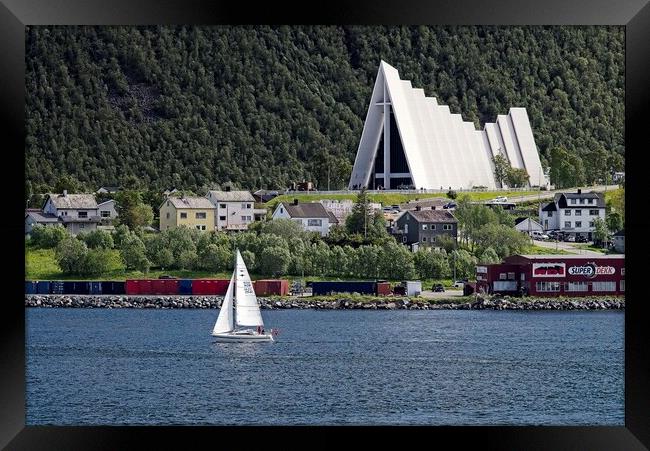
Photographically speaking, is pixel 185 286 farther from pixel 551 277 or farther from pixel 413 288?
pixel 551 277

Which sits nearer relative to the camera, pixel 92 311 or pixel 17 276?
pixel 17 276

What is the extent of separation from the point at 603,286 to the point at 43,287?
29.3 ft

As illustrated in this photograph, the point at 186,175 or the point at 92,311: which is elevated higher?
the point at 186,175

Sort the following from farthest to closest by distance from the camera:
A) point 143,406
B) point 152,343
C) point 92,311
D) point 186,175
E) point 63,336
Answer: point 186,175, point 92,311, point 63,336, point 152,343, point 143,406

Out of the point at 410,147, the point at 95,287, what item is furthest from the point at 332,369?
the point at 410,147

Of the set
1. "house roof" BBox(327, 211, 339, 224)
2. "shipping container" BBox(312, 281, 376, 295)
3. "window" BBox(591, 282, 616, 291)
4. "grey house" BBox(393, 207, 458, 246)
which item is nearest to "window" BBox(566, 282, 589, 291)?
"window" BBox(591, 282, 616, 291)

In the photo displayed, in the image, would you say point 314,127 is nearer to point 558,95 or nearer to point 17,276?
point 558,95

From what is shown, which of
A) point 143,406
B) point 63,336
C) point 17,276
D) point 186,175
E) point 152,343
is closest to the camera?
point 17,276

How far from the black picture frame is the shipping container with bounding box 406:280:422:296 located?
16.8 metres

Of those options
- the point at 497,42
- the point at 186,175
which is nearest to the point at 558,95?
the point at 497,42

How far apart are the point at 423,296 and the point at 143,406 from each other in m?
10.7

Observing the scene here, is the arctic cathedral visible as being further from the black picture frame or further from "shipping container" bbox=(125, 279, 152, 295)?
the black picture frame

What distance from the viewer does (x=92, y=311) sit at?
20953 mm

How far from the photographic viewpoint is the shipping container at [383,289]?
21.9 m
